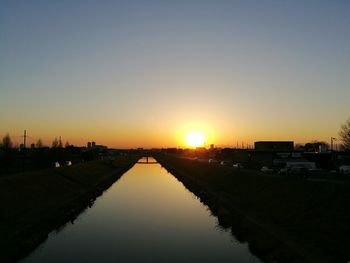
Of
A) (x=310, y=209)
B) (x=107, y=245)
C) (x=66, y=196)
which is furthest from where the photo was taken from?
(x=66, y=196)

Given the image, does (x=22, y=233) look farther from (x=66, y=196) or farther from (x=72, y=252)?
(x=66, y=196)

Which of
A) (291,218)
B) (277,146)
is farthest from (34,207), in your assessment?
(277,146)

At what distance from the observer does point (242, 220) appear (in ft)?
100

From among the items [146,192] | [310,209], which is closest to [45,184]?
[146,192]

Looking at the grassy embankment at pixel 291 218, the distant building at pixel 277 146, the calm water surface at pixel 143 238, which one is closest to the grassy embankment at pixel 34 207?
the calm water surface at pixel 143 238

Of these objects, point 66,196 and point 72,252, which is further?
point 66,196

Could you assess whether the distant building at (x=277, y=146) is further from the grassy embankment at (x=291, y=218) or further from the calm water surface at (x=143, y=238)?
the calm water surface at (x=143, y=238)

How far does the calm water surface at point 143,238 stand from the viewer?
74.0 feet

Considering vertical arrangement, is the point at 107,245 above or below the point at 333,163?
below

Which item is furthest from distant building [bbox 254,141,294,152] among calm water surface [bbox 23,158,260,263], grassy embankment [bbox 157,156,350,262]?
calm water surface [bbox 23,158,260,263]

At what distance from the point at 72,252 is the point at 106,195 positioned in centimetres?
3214

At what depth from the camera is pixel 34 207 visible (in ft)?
120

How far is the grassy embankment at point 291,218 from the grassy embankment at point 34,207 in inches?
463

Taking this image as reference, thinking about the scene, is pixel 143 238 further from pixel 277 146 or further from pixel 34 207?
pixel 277 146
